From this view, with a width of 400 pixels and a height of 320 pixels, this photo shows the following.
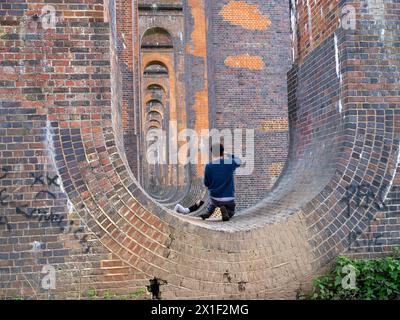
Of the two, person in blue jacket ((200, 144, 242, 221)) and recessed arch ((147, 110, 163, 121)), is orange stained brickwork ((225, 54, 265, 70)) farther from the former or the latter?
recessed arch ((147, 110, 163, 121))

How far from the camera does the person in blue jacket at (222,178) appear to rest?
624 centimetres

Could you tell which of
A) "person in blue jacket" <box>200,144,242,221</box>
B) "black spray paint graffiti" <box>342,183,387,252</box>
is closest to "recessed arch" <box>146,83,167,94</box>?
"person in blue jacket" <box>200,144,242,221</box>

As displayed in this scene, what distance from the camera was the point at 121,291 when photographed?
445 cm

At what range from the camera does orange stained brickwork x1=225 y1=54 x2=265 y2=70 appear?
19.1 metres

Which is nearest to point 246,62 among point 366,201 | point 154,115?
point 366,201

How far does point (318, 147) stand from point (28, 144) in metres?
3.43

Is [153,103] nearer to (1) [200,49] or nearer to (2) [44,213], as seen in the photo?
(1) [200,49]

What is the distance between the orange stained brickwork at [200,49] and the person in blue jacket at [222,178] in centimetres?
1155

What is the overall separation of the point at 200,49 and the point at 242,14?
96.3 inches

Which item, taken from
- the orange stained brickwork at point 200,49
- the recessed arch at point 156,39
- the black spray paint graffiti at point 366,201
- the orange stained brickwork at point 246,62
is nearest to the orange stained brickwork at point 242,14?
the orange stained brickwork at point 200,49

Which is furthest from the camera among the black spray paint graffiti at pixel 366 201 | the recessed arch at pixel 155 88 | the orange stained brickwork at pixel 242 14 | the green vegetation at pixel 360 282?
the recessed arch at pixel 155 88

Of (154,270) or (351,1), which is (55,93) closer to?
(154,270)

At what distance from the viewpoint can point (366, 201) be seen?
5.02m

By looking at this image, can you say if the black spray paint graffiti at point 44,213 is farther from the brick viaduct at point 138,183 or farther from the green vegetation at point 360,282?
the green vegetation at point 360,282
